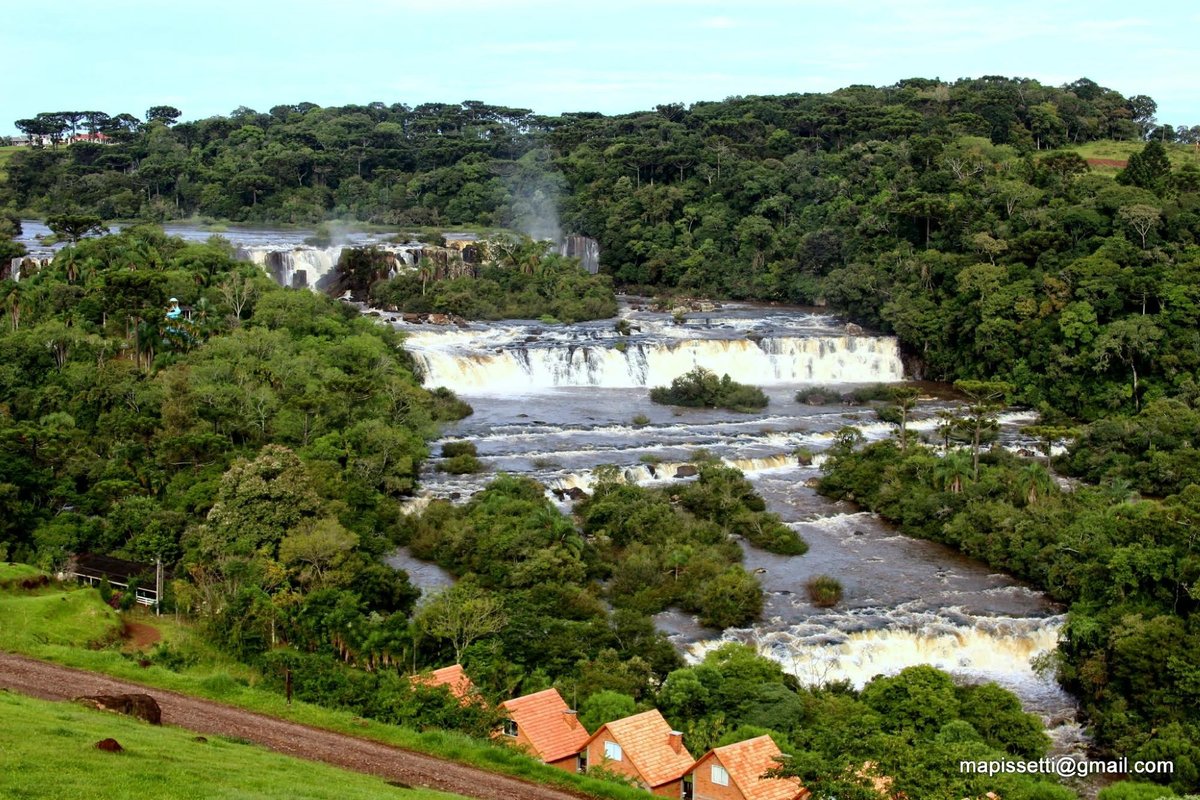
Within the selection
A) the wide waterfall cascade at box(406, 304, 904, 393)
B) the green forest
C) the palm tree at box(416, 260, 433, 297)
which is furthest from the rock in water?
the palm tree at box(416, 260, 433, 297)

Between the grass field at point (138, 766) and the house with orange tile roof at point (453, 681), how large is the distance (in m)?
4.04

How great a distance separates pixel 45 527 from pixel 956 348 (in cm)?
3776

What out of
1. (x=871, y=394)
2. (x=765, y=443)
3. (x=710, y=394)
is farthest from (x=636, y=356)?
(x=765, y=443)

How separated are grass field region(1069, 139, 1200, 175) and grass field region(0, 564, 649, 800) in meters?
60.8

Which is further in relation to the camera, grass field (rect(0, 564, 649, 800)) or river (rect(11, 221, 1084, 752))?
river (rect(11, 221, 1084, 752))

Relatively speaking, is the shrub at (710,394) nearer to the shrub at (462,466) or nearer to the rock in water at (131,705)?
the shrub at (462,466)

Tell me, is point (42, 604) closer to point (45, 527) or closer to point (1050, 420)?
point (45, 527)

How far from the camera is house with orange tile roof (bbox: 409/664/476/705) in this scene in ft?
68.7

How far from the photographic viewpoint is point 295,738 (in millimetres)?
18578

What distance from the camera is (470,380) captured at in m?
50.0

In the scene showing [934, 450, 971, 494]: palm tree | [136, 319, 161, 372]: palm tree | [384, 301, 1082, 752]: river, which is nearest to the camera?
[384, 301, 1082, 752]: river

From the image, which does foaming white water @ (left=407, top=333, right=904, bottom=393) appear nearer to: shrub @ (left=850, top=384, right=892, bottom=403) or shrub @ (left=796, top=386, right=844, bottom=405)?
shrub @ (left=796, top=386, right=844, bottom=405)

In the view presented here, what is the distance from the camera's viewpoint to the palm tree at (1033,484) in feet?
113

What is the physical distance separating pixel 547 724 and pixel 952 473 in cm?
1868
